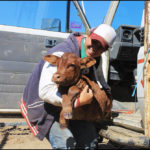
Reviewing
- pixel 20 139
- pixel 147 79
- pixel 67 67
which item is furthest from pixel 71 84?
pixel 20 139

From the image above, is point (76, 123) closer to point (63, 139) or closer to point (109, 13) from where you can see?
point (63, 139)

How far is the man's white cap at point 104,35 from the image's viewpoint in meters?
1.87

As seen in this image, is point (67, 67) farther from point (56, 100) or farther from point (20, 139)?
point (20, 139)

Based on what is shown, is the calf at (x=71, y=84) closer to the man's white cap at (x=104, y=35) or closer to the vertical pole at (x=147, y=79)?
the man's white cap at (x=104, y=35)

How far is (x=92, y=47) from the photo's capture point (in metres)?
1.94

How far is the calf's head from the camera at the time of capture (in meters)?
1.54

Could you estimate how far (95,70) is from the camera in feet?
7.29

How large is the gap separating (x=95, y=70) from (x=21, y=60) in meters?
2.53

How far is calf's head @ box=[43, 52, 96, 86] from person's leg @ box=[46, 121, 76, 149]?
0.48 meters

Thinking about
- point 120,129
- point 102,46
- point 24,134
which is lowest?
point 24,134

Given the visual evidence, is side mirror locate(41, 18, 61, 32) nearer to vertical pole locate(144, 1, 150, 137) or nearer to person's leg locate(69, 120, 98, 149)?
vertical pole locate(144, 1, 150, 137)

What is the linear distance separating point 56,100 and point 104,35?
30.8 inches

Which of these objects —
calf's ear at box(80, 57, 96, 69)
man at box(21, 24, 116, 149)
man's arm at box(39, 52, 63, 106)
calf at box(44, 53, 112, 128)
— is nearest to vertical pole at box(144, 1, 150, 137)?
man at box(21, 24, 116, 149)

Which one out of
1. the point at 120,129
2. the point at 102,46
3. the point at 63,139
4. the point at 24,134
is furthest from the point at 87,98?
the point at 24,134
